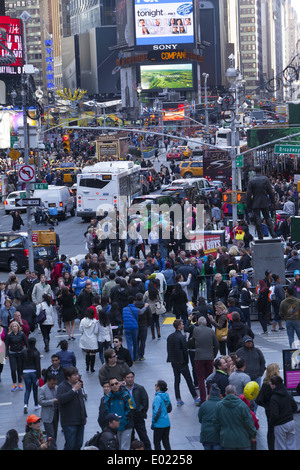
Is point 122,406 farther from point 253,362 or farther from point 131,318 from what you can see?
point 131,318

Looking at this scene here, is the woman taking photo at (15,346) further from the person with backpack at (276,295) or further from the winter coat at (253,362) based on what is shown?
the person with backpack at (276,295)

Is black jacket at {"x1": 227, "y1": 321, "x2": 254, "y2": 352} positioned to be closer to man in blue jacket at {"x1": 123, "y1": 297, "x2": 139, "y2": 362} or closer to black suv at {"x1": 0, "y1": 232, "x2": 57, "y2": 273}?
man in blue jacket at {"x1": 123, "y1": 297, "x2": 139, "y2": 362}

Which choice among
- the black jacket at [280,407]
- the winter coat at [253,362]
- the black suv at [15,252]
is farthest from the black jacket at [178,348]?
the black suv at [15,252]

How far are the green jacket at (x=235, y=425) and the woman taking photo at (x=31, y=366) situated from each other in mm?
5175

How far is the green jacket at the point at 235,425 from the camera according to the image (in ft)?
38.6

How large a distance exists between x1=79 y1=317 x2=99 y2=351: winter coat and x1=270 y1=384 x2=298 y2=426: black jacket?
6656mm

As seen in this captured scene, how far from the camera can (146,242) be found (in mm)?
36531

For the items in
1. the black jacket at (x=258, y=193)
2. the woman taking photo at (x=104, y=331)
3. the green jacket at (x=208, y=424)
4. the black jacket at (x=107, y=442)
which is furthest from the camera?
the black jacket at (x=258, y=193)

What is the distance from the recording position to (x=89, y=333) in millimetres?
18750

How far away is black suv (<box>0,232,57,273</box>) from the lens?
111 ft

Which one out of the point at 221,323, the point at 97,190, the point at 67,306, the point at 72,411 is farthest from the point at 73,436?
the point at 97,190

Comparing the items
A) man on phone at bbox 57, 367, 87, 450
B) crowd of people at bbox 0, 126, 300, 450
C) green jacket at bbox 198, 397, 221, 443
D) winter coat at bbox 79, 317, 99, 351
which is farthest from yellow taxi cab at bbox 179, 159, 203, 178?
green jacket at bbox 198, 397, 221, 443
